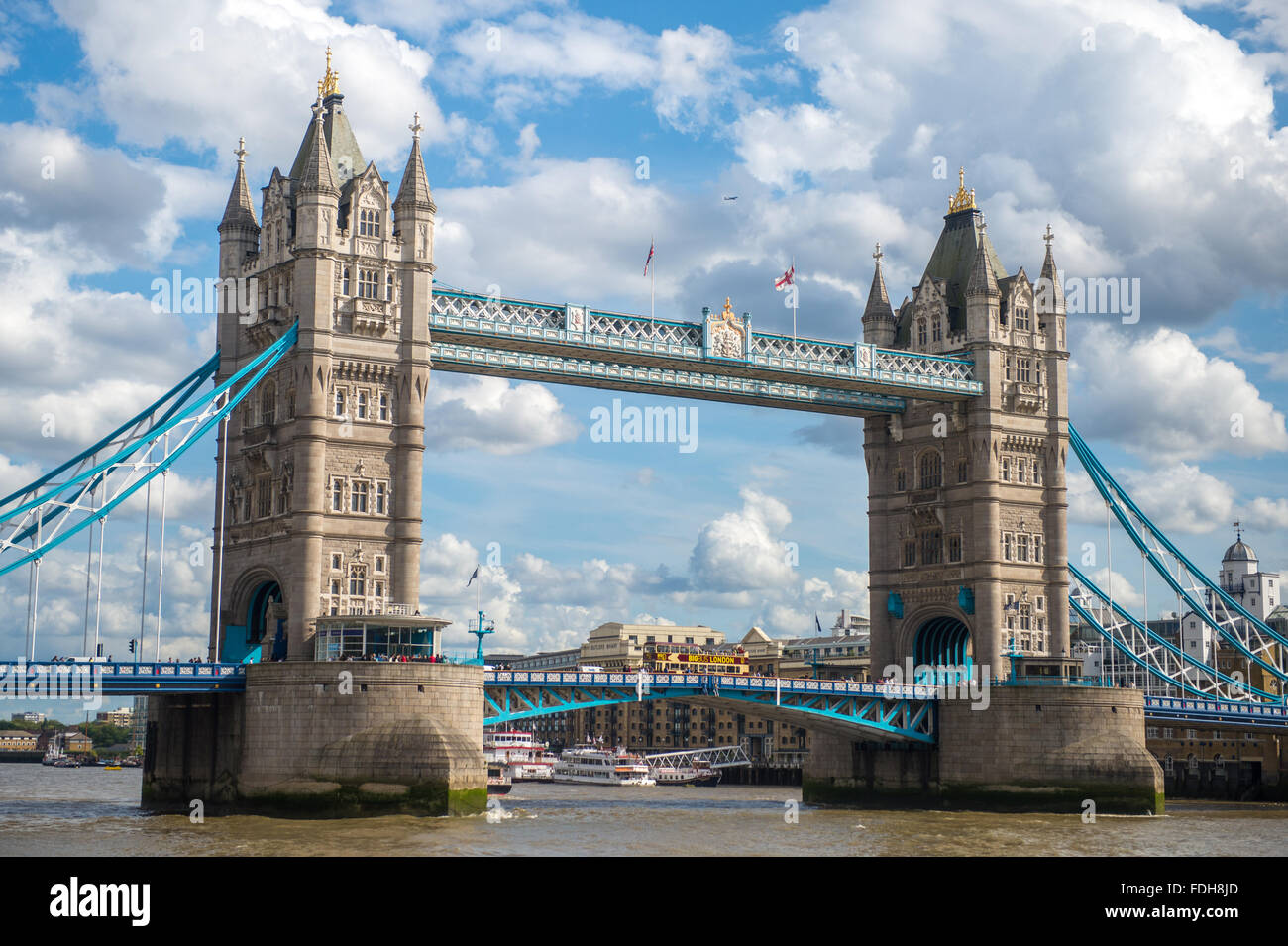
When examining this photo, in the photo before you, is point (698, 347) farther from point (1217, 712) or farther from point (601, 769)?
point (601, 769)

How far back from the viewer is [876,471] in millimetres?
95500

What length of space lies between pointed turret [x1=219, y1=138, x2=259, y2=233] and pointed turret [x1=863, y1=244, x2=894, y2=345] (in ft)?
123

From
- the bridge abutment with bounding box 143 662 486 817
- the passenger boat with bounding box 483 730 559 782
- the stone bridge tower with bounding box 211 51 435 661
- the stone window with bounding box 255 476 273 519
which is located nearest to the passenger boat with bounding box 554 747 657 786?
the passenger boat with bounding box 483 730 559 782

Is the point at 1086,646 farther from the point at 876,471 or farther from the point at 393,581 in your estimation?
the point at 393,581

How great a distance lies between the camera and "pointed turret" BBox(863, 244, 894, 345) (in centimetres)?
9700

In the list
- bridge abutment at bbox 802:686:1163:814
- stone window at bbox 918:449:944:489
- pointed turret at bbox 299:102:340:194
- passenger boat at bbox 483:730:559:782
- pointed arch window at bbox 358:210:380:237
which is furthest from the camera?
passenger boat at bbox 483:730:559:782

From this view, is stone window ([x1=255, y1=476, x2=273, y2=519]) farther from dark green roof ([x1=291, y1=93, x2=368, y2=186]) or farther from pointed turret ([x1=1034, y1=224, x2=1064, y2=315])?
pointed turret ([x1=1034, y1=224, x2=1064, y2=315])

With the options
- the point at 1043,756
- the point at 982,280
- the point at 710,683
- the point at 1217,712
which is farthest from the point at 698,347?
the point at 1217,712

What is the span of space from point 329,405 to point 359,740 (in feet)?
50.3

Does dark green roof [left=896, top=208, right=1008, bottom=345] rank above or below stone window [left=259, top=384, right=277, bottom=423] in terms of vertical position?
above

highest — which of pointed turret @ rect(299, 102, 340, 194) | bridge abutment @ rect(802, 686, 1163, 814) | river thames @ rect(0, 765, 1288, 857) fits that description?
pointed turret @ rect(299, 102, 340, 194)

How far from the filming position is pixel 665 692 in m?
77.3

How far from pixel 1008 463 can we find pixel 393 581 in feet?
122
